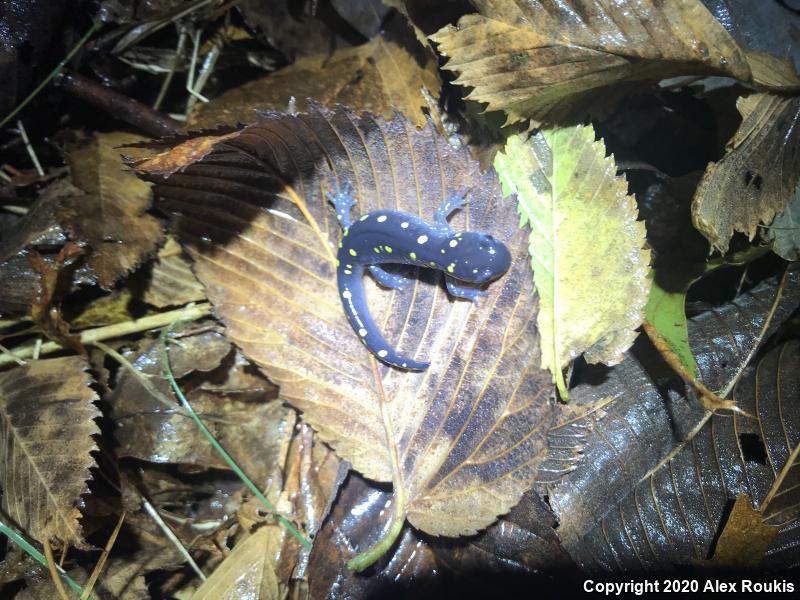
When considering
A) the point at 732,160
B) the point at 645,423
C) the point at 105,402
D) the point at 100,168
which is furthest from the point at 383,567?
the point at 100,168

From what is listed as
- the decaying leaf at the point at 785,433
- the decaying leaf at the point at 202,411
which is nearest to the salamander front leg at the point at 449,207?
the decaying leaf at the point at 202,411

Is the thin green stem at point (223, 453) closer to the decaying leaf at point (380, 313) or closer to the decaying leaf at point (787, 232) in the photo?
the decaying leaf at point (380, 313)

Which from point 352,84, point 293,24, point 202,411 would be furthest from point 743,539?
point 293,24

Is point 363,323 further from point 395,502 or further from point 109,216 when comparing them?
point 109,216

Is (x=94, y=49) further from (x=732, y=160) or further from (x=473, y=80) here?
(x=732, y=160)

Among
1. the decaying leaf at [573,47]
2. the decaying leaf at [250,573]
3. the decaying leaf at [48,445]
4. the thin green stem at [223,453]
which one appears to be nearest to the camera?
the decaying leaf at [573,47]

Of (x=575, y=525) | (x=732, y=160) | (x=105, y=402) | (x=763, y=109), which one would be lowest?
(x=575, y=525)
